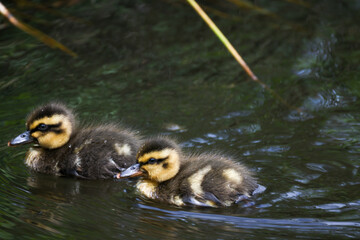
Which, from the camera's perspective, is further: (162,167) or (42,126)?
(42,126)

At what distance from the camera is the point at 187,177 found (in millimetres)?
4211

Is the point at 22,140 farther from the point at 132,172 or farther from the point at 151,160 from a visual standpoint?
the point at 151,160

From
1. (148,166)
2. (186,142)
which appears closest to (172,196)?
(148,166)

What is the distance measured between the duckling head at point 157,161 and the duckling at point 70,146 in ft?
1.27

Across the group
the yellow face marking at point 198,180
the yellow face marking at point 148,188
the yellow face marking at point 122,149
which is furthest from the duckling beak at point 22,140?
the yellow face marking at point 198,180

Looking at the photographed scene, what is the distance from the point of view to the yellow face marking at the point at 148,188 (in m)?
4.34

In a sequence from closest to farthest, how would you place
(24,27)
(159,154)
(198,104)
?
(24,27) < (159,154) < (198,104)

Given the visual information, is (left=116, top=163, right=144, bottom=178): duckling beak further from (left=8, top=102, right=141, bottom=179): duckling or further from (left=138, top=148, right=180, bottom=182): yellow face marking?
(left=8, top=102, right=141, bottom=179): duckling

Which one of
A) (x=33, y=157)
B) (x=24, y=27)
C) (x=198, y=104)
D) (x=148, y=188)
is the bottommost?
(x=148, y=188)

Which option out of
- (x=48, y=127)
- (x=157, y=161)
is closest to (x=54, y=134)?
(x=48, y=127)

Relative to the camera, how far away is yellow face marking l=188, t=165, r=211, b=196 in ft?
13.5

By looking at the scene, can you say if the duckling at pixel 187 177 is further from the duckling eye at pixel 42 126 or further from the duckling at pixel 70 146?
the duckling eye at pixel 42 126

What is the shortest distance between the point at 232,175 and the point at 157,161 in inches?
20.3

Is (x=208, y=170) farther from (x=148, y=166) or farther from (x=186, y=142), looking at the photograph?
(x=186, y=142)
